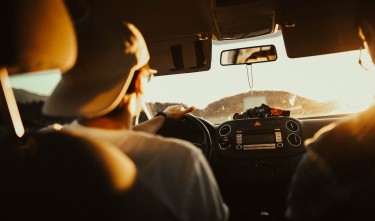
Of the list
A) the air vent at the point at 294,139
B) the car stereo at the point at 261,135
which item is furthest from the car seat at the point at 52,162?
the air vent at the point at 294,139

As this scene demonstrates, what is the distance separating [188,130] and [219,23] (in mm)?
1342

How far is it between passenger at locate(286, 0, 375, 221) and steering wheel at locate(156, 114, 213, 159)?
205cm

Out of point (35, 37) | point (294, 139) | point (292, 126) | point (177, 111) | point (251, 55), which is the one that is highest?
point (35, 37)

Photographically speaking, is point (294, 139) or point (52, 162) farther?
point (294, 139)

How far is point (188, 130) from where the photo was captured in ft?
12.6

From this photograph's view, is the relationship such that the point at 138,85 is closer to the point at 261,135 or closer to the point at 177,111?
the point at 177,111

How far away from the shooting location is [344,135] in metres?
1.51

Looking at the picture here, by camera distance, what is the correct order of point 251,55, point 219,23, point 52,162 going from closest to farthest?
point 52,162 < point 219,23 < point 251,55

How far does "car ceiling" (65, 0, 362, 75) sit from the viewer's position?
12.1 ft

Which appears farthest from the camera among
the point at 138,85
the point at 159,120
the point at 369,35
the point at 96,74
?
the point at 159,120

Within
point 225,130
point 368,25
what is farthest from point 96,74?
point 225,130

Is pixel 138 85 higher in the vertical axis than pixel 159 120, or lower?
higher

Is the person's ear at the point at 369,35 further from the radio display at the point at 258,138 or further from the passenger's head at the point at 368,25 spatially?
the radio display at the point at 258,138

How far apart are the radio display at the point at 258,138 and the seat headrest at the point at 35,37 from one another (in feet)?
8.66
